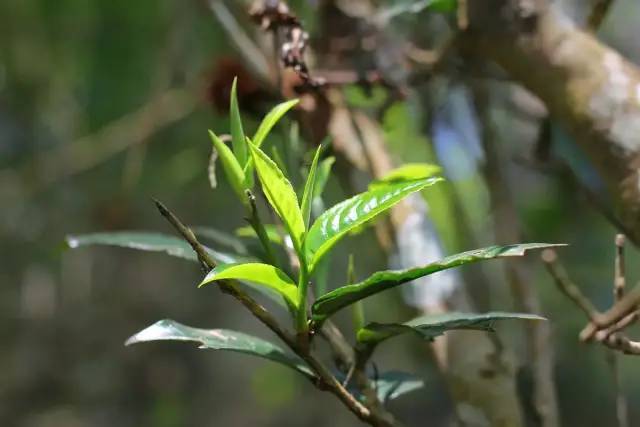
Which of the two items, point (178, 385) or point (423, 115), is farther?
point (178, 385)

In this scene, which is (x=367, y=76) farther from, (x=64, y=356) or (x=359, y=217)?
(x=64, y=356)

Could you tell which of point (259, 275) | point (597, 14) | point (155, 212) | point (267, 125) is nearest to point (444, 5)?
point (597, 14)

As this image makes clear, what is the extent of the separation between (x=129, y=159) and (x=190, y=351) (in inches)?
29.7

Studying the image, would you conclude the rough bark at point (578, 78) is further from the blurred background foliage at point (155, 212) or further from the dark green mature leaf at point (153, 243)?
the dark green mature leaf at point (153, 243)

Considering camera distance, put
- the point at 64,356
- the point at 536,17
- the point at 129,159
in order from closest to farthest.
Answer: the point at 536,17 → the point at 129,159 → the point at 64,356

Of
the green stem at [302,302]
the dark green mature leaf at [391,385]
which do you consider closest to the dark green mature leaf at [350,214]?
the green stem at [302,302]

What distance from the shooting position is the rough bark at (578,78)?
55 cm

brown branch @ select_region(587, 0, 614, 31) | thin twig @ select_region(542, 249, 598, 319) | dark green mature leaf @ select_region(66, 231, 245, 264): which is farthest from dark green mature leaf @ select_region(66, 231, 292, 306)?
brown branch @ select_region(587, 0, 614, 31)

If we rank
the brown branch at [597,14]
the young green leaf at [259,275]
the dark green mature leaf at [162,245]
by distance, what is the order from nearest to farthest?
the young green leaf at [259,275], the dark green mature leaf at [162,245], the brown branch at [597,14]

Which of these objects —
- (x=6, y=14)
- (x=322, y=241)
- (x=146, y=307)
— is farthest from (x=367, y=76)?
(x=146, y=307)

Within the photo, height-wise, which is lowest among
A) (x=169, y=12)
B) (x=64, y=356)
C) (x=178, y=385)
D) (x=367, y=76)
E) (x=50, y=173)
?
(x=178, y=385)

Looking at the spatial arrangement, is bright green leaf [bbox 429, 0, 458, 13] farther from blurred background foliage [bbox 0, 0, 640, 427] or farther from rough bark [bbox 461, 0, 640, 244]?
blurred background foliage [bbox 0, 0, 640, 427]

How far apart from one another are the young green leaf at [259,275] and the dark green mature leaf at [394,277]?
2 centimetres

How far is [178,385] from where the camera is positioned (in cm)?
180
